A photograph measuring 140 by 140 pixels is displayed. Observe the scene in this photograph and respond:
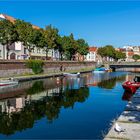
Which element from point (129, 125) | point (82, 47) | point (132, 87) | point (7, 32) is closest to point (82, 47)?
point (82, 47)

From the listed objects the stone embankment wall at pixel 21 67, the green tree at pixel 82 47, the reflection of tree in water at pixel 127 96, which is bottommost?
the reflection of tree in water at pixel 127 96

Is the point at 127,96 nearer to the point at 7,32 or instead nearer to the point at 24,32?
the point at 7,32

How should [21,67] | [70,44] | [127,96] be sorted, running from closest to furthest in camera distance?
1. [127,96]
2. [21,67]
3. [70,44]

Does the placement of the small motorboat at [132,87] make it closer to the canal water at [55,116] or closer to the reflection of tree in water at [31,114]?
the canal water at [55,116]

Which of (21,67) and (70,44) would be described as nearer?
(21,67)

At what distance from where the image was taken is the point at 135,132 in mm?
21750

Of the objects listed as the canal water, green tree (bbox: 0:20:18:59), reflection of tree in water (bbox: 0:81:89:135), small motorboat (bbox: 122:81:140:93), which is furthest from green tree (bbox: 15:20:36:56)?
reflection of tree in water (bbox: 0:81:89:135)

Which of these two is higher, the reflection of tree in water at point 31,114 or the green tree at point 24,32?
the green tree at point 24,32

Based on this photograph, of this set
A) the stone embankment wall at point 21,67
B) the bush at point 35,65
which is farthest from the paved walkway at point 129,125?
the bush at point 35,65

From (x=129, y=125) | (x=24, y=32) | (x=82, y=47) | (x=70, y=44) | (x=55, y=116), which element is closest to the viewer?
(x=129, y=125)

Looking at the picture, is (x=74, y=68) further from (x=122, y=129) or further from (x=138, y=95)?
(x=122, y=129)

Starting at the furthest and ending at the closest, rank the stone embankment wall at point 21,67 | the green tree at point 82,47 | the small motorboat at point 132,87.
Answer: the green tree at point 82,47 < the stone embankment wall at point 21,67 < the small motorboat at point 132,87

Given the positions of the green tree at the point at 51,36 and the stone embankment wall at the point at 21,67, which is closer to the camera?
the stone embankment wall at the point at 21,67

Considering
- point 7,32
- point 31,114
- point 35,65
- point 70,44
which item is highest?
point 7,32
